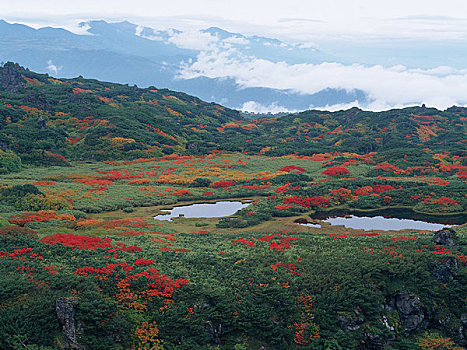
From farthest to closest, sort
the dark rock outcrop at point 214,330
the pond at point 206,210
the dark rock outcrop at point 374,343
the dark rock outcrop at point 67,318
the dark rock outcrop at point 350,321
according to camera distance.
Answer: the pond at point 206,210, the dark rock outcrop at point 350,321, the dark rock outcrop at point 374,343, the dark rock outcrop at point 214,330, the dark rock outcrop at point 67,318

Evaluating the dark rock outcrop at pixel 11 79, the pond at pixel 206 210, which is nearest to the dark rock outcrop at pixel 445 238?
the pond at pixel 206 210

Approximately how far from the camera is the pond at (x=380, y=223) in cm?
6400

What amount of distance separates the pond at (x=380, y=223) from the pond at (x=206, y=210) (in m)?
16.0

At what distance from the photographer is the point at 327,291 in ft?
120

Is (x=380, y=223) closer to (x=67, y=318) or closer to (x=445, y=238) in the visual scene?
(x=445, y=238)

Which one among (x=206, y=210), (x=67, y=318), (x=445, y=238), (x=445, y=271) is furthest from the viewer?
(x=206, y=210)

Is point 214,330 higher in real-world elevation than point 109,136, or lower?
higher

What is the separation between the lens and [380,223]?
2635 inches

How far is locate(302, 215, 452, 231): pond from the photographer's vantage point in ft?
210

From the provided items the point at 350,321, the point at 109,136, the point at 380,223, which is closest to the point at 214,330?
the point at 350,321

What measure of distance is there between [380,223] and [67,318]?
50830 mm

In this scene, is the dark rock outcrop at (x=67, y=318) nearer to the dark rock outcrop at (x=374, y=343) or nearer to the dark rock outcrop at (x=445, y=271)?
the dark rock outcrop at (x=374, y=343)

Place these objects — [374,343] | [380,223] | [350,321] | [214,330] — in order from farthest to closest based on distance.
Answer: [380,223]
[350,321]
[374,343]
[214,330]

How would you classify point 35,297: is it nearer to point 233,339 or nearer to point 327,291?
point 233,339
